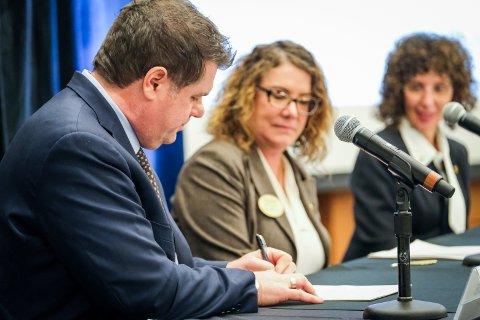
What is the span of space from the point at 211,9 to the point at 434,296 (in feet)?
Result: 8.02

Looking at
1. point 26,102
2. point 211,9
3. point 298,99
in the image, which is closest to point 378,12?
point 211,9

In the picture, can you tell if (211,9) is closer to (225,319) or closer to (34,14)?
(34,14)

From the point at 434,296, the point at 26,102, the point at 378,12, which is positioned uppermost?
the point at 378,12

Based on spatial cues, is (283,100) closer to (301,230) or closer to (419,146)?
(301,230)

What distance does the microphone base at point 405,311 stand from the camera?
1.68 m

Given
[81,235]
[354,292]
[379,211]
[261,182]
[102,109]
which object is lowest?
[379,211]

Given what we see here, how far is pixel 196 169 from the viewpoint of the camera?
290cm

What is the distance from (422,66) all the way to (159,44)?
2.27 m

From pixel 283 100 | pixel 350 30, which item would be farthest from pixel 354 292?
pixel 350 30

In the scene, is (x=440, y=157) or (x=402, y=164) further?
(x=440, y=157)

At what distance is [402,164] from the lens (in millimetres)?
1682

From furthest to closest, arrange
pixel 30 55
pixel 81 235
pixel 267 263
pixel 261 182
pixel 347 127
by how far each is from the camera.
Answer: pixel 30 55
pixel 261 182
pixel 267 263
pixel 347 127
pixel 81 235

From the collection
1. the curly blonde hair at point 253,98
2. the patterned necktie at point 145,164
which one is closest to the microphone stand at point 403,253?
the patterned necktie at point 145,164

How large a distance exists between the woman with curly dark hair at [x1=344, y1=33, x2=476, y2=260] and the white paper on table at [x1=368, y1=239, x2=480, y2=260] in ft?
1.99
